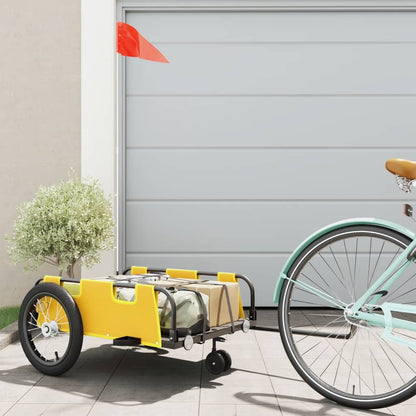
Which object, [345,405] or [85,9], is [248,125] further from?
[345,405]

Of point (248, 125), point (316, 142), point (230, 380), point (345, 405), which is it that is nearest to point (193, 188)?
point (248, 125)

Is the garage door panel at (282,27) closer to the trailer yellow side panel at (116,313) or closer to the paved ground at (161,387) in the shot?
the paved ground at (161,387)

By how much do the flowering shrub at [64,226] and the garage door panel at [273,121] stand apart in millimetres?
1077

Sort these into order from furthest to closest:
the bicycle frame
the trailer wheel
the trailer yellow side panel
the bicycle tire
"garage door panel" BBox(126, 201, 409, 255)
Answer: "garage door panel" BBox(126, 201, 409, 255), the trailer wheel, the bicycle tire, the trailer yellow side panel, the bicycle frame

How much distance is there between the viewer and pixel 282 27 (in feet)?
18.3

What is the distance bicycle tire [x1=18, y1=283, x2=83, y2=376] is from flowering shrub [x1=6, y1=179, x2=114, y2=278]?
3.93 feet

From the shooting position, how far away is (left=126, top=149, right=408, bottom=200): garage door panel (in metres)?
5.55

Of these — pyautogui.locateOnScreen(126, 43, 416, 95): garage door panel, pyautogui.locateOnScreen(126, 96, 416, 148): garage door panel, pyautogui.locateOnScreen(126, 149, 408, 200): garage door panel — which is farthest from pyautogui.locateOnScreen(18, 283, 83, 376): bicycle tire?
pyautogui.locateOnScreen(126, 43, 416, 95): garage door panel

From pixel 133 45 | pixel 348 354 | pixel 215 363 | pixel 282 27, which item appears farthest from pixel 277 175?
pixel 215 363


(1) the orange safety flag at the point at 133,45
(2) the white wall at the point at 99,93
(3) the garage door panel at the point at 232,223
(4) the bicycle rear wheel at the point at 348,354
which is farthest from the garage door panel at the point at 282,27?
(4) the bicycle rear wheel at the point at 348,354

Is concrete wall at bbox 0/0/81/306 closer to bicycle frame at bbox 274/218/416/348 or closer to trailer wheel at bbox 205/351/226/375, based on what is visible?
trailer wheel at bbox 205/351/226/375

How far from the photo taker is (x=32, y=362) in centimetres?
325

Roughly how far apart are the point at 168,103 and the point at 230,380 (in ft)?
10.2

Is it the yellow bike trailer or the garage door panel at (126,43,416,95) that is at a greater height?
the garage door panel at (126,43,416,95)
